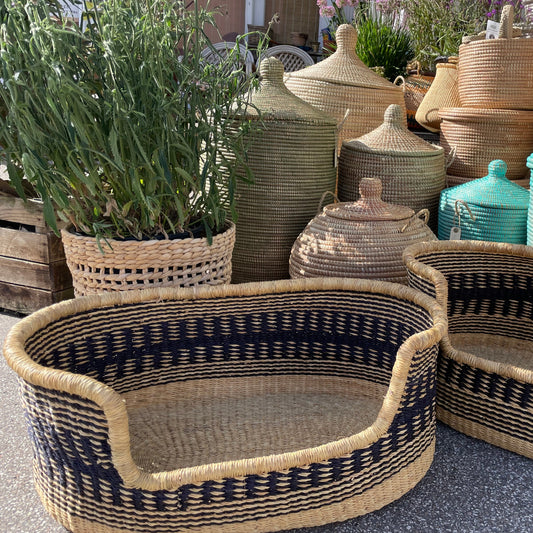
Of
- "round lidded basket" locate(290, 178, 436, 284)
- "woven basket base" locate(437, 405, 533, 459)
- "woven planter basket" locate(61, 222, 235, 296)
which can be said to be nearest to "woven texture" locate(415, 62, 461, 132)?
"round lidded basket" locate(290, 178, 436, 284)

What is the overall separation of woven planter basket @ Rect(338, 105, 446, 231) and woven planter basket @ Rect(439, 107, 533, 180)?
212 millimetres

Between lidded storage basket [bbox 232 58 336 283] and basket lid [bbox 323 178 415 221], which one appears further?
lidded storage basket [bbox 232 58 336 283]

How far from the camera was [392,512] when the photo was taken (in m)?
1.28

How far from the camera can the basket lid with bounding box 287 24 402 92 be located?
268 centimetres

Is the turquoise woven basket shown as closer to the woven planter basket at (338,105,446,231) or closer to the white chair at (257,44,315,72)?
the woven planter basket at (338,105,446,231)

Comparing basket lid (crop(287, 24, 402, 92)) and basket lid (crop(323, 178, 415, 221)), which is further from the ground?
basket lid (crop(287, 24, 402, 92))

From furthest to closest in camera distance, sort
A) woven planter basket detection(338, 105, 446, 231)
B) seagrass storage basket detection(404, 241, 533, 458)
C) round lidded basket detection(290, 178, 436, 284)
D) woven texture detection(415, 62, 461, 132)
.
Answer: woven texture detection(415, 62, 461, 132)
woven planter basket detection(338, 105, 446, 231)
round lidded basket detection(290, 178, 436, 284)
seagrass storage basket detection(404, 241, 533, 458)

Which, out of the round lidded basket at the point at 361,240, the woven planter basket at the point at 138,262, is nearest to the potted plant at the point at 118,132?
the woven planter basket at the point at 138,262

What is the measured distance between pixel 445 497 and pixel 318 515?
1.05ft

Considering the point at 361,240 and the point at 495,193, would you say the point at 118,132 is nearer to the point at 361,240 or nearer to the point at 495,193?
the point at 361,240

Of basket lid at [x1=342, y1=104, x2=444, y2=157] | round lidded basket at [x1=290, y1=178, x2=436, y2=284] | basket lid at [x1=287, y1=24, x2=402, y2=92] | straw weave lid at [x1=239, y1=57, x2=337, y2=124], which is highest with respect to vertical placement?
basket lid at [x1=287, y1=24, x2=402, y2=92]

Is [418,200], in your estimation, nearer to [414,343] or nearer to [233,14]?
[414,343]

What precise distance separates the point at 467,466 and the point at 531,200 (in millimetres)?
1105

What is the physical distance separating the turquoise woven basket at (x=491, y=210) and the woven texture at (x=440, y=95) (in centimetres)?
79
